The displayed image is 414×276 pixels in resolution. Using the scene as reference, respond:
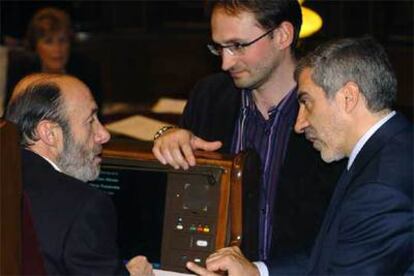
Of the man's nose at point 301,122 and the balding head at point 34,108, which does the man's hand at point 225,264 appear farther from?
the balding head at point 34,108

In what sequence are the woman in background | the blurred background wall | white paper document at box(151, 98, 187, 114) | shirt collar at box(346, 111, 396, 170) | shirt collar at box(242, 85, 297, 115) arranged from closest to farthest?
shirt collar at box(346, 111, 396, 170)
shirt collar at box(242, 85, 297, 115)
white paper document at box(151, 98, 187, 114)
the woman in background
the blurred background wall

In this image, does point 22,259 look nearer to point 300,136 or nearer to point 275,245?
point 275,245

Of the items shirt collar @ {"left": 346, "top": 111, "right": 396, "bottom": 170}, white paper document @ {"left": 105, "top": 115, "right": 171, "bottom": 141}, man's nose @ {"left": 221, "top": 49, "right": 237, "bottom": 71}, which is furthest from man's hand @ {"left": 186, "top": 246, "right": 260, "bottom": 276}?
white paper document @ {"left": 105, "top": 115, "right": 171, "bottom": 141}

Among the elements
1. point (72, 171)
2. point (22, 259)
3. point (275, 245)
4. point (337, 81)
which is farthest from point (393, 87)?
point (22, 259)

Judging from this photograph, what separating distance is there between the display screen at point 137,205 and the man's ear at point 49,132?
18cm

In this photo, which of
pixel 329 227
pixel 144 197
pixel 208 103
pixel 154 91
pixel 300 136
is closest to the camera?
pixel 329 227

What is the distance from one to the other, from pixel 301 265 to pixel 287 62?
0.64 m

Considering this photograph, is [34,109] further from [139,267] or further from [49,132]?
[139,267]

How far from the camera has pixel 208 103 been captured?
8.75ft

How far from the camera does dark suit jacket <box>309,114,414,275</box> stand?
1893 mm

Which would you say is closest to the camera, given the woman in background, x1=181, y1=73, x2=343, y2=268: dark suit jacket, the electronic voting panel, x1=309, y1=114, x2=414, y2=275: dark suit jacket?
x1=309, y1=114, x2=414, y2=275: dark suit jacket

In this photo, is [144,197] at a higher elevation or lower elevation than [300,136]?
lower

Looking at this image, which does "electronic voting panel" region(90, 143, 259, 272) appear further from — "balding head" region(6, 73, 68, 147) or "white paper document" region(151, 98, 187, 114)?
"white paper document" region(151, 98, 187, 114)

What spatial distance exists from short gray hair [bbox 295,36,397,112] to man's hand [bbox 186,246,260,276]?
0.47 metres
